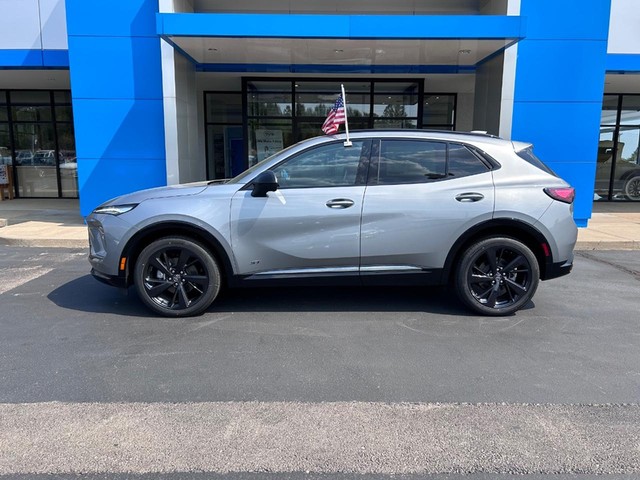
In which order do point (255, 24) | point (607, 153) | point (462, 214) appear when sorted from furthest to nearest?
point (607, 153) < point (255, 24) < point (462, 214)

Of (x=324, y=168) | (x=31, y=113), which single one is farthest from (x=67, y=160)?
(x=324, y=168)

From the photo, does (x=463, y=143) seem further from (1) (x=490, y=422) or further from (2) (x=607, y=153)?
(2) (x=607, y=153)

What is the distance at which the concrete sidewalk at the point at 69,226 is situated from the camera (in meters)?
8.72

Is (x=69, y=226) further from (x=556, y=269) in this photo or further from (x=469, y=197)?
(x=556, y=269)

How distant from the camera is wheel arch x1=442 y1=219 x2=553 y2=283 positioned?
15.9 ft

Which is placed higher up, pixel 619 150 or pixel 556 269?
pixel 619 150

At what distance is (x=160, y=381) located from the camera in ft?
11.7

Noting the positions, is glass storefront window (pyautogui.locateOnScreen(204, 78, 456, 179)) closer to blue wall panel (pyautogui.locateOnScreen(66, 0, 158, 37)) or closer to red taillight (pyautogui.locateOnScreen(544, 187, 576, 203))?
blue wall panel (pyautogui.locateOnScreen(66, 0, 158, 37))

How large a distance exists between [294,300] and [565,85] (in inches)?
319

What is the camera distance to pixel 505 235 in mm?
4977

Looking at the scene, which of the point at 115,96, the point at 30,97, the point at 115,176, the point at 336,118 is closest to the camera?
the point at 336,118

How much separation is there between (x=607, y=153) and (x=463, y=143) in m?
12.8

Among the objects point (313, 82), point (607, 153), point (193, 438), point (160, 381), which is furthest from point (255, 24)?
point (607, 153)

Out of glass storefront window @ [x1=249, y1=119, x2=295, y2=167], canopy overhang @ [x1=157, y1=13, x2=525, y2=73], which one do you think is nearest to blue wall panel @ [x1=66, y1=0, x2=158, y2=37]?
canopy overhang @ [x1=157, y1=13, x2=525, y2=73]
